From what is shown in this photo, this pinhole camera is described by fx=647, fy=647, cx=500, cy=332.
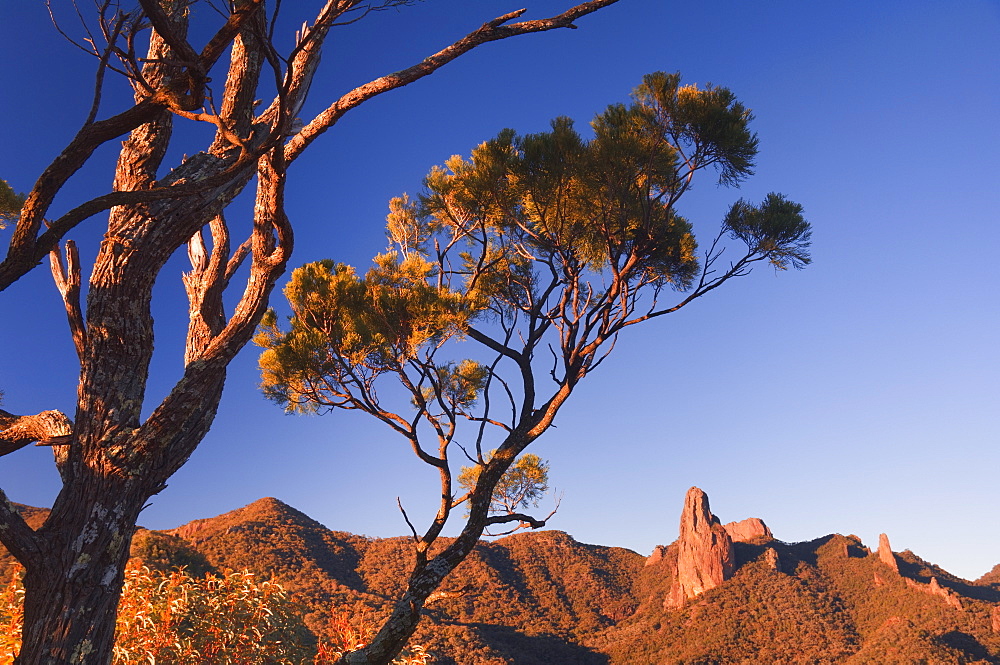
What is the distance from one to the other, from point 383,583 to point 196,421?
3276 centimetres

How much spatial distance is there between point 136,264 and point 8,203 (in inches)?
258

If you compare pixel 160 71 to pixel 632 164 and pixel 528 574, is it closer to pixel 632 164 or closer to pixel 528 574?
pixel 632 164

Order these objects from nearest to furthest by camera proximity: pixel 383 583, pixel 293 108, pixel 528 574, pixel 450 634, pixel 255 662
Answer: pixel 293 108 < pixel 255 662 < pixel 450 634 < pixel 383 583 < pixel 528 574

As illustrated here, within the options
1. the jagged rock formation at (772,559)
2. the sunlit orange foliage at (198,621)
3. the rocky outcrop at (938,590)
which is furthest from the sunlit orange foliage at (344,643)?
the jagged rock formation at (772,559)

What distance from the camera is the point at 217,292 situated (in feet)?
15.6

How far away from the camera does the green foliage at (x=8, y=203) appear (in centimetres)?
821

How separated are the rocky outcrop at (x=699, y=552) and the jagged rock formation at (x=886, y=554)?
1196cm

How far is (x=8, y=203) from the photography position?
27.1ft

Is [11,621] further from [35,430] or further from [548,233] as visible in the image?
[548,233]

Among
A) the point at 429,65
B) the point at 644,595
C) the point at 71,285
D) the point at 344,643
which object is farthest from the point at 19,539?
the point at 644,595

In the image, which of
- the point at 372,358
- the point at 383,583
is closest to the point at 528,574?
the point at 383,583

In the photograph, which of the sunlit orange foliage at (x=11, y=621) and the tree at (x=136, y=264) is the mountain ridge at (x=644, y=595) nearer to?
the sunlit orange foliage at (x=11, y=621)

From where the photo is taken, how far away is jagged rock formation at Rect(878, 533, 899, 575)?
52500mm

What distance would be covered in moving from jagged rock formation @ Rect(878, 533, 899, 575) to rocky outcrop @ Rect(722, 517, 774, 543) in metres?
11.3
